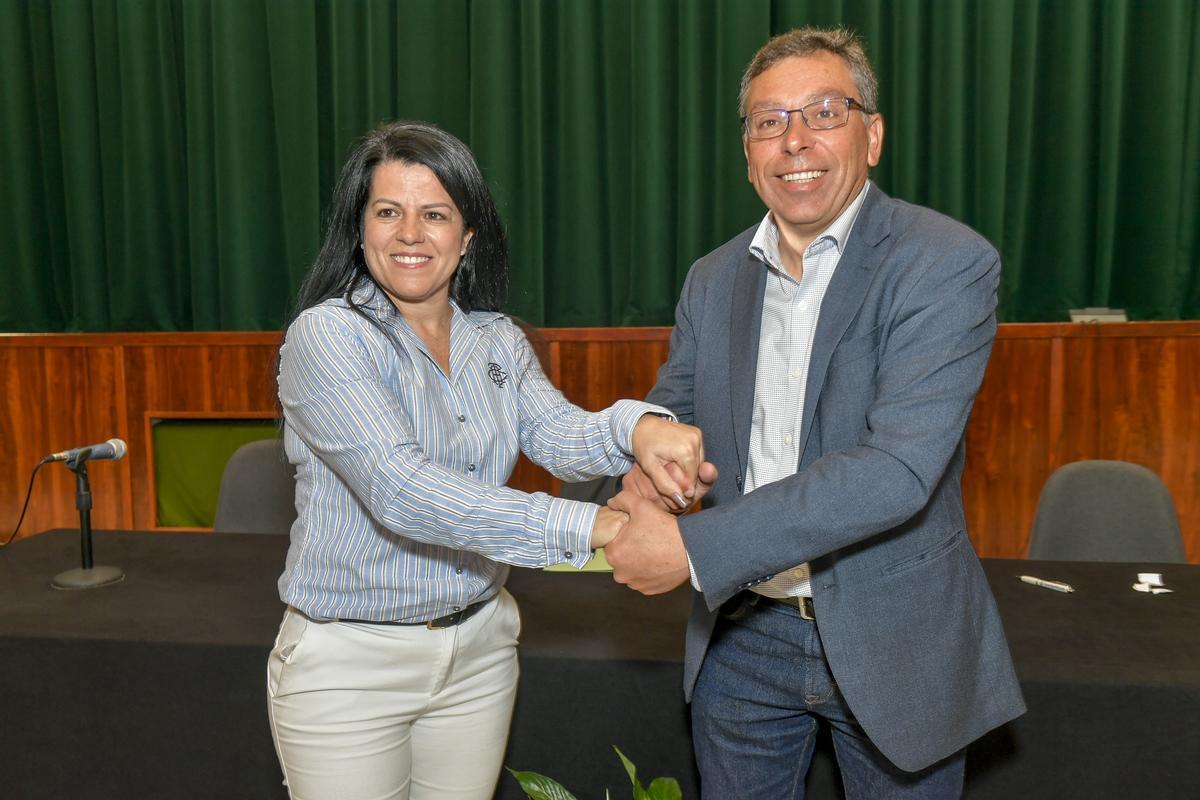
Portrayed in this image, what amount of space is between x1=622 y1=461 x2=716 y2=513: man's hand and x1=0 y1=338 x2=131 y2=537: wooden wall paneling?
3559mm

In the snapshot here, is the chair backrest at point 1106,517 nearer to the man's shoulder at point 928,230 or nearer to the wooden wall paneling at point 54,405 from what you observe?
the man's shoulder at point 928,230

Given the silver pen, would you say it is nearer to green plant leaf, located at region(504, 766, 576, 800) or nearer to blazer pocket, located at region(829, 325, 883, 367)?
blazer pocket, located at region(829, 325, 883, 367)

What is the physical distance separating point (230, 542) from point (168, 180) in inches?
138

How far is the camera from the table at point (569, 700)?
165 cm

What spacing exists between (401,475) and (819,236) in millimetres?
751

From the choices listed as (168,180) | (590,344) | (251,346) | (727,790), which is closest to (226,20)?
(168,180)

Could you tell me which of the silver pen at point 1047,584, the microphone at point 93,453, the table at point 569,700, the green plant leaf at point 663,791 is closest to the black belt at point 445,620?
the table at point 569,700

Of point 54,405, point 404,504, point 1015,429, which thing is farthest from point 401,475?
point 54,405

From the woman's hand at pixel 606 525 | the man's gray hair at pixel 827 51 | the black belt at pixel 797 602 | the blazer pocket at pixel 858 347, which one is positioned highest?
the man's gray hair at pixel 827 51

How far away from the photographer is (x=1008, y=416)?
4.02 meters

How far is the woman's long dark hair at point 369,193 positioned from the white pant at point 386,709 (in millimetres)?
527

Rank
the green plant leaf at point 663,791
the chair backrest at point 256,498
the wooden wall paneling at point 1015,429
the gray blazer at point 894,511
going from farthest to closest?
the wooden wall paneling at point 1015,429, the chair backrest at point 256,498, the gray blazer at point 894,511, the green plant leaf at point 663,791

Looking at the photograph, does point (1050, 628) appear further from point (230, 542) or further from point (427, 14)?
point (427, 14)

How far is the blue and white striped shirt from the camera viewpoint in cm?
138
